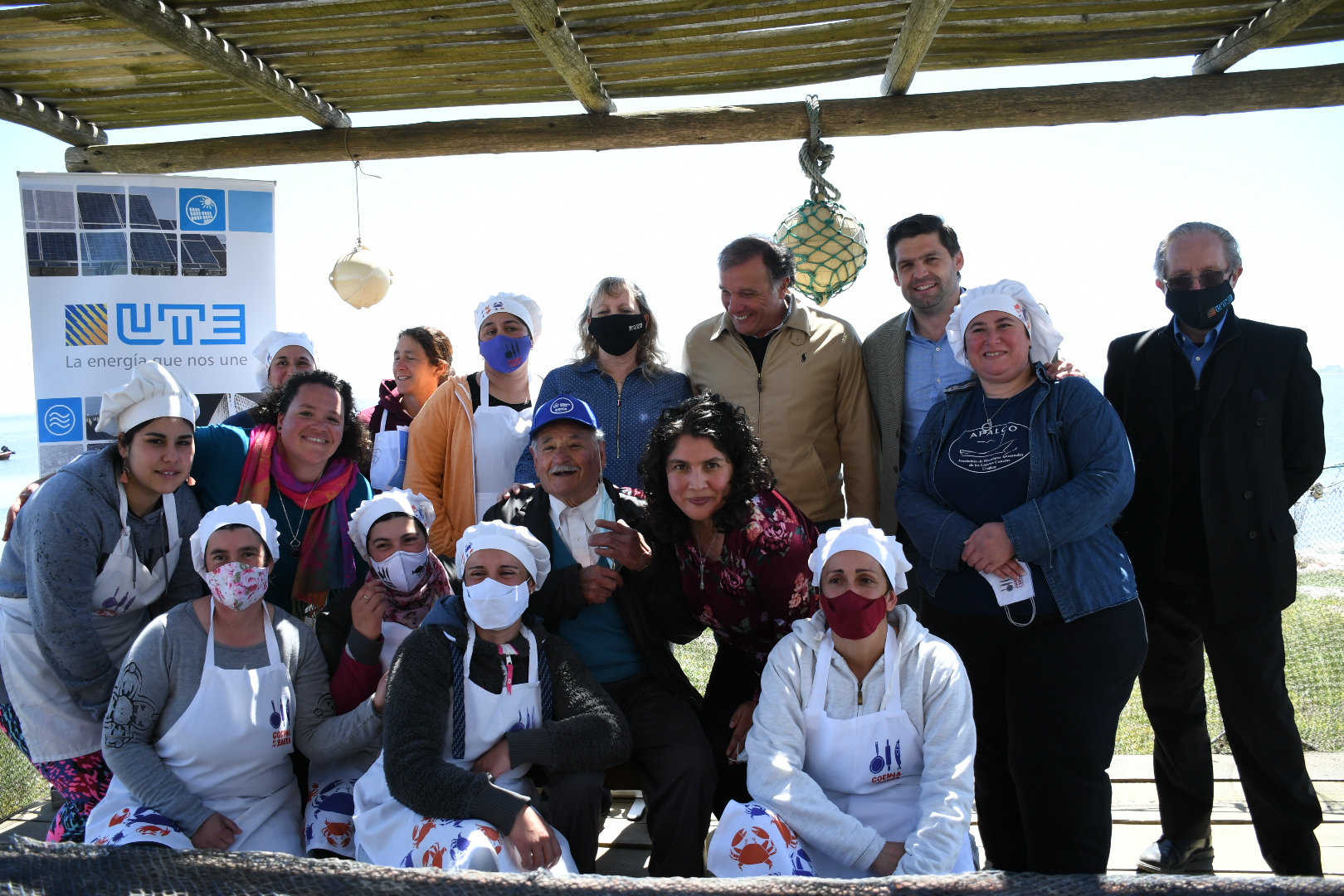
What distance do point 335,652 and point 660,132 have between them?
8.64 feet

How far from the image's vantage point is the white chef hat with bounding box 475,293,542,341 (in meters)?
4.01

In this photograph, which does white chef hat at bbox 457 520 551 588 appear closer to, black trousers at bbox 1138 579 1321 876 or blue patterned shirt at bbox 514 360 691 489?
blue patterned shirt at bbox 514 360 691 489

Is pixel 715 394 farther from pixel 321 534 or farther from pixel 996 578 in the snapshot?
pixel 321 534

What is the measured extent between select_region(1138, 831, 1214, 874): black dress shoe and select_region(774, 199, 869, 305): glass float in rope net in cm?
255

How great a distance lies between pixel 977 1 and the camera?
3512 mm

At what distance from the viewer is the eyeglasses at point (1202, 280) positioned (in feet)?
10.4

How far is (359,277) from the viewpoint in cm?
495

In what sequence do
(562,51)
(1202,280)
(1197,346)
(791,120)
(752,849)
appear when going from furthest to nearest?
(791,120)
(562,51)
(1197,346)
(1202,280)
(752,849)

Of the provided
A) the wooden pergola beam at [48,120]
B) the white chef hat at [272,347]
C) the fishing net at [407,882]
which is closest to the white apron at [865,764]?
the fishing net at [407,882]

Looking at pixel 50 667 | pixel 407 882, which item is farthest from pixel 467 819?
pixel 50 667

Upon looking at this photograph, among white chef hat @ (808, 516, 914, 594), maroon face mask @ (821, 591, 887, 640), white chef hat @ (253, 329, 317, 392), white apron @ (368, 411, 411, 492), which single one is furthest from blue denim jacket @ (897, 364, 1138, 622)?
white chef hat @ (253, 329, 317, 392)

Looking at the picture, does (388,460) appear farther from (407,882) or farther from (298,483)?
(407,882)

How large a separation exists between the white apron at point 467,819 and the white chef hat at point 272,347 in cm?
222

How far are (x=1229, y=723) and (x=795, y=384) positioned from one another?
6.37 feet
